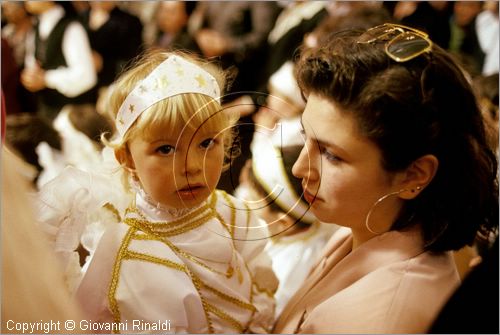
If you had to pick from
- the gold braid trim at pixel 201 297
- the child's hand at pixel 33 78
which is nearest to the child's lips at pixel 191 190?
the gold braid trim at pixel 201 297

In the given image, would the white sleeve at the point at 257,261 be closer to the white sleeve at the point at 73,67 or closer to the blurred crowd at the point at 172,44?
the blurred crowd at the point at 172,44

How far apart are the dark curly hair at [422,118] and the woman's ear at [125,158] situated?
251mm

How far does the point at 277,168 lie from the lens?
36.0 inches

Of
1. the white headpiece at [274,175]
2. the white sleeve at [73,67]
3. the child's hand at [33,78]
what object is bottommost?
the child's hand at [33,78]

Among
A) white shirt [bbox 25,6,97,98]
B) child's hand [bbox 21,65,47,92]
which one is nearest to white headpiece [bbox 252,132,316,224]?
white shirt [bbox 25,6,97,98]

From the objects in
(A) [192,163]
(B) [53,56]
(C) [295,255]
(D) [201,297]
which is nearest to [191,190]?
(A) [192,163]

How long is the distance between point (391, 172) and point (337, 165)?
2.9 inches

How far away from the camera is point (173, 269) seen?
90cm

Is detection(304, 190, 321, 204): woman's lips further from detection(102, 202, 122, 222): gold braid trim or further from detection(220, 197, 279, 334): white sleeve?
detection(102, 202, 122, 222): gold braid trim

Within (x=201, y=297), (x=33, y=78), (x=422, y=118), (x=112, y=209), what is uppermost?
(x=422, y=118)

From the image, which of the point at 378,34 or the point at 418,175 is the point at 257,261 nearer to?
the point at 418,175

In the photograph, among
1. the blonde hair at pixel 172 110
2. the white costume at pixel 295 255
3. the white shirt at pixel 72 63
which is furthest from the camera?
the white shirt at pixel 72 63

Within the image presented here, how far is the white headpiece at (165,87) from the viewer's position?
34.1 inches

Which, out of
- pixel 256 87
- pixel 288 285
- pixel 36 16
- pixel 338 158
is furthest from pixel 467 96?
pixel 36 16
